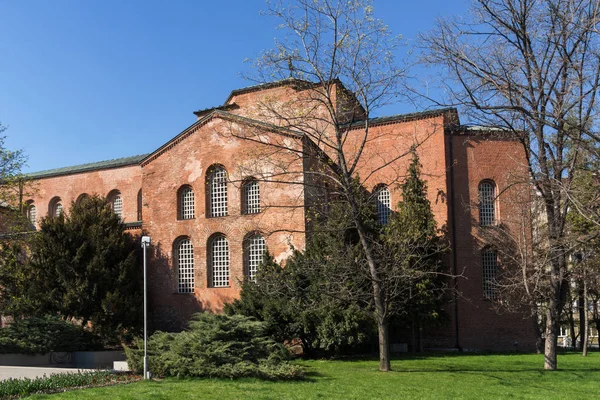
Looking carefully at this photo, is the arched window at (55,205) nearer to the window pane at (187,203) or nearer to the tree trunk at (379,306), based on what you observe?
the window pane at (187,203)

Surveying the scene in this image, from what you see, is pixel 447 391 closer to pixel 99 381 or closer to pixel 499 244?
pixel 99 381

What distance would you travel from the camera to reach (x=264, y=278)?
20875 mm

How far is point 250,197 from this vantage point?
2716 centimetres

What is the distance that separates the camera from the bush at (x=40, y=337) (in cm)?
2055

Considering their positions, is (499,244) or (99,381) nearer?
(99,381)

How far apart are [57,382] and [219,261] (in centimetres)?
1372

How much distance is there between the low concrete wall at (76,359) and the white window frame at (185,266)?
5483 mm

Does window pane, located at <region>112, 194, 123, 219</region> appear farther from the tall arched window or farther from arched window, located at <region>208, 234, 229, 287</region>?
arched window, located at <region>208, 234, 229, 287</region>

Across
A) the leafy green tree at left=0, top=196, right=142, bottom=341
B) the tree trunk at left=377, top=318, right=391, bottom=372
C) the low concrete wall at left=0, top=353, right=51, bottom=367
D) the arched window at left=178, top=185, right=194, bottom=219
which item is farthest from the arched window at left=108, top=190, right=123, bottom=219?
the tree trunk at left=377, top=318, right=391, bottom=372

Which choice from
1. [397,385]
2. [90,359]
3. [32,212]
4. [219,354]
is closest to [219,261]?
[90,359]

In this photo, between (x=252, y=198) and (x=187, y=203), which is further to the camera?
(x=187, y=203)

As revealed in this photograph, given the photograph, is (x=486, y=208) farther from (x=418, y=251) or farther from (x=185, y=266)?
(x=185, y=266)

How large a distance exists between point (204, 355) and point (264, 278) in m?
5.40

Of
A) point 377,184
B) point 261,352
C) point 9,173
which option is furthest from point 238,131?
point 261,352
